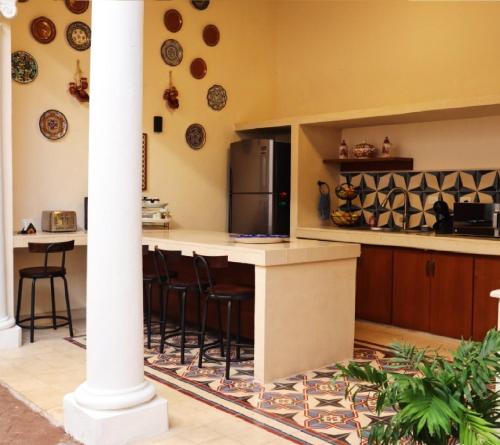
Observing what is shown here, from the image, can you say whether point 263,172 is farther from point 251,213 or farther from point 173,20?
point 173,20

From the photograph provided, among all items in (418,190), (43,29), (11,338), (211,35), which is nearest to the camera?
(11,338)

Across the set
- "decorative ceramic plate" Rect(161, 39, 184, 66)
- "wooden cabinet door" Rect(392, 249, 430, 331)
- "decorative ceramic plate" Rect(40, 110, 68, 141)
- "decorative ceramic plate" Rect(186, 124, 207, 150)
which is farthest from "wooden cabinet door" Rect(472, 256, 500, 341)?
"decorative ceramic plate" Rect(40, 110, 68, 141)

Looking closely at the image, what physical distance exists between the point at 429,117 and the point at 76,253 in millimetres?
3781

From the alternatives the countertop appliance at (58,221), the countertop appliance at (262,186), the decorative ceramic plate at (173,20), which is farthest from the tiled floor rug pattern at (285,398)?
the decorative ceramic plate at (173,20)

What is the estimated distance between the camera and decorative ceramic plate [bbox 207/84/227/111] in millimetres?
7480

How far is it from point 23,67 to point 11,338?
263 centimetres

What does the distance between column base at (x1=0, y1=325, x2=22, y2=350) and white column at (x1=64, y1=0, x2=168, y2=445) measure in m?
2.11

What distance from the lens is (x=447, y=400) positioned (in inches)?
73.0

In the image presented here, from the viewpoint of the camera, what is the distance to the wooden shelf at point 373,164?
655 centimetres


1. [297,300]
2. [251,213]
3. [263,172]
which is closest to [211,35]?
[263,172]

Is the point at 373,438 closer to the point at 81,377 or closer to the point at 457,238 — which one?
the point at 81,377

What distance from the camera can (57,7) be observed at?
622 cm

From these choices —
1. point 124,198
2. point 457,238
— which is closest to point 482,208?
point 457,238

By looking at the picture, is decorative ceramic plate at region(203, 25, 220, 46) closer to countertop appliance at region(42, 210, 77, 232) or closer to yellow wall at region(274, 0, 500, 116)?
yellow wall at region(274, 0, 500, 116)
